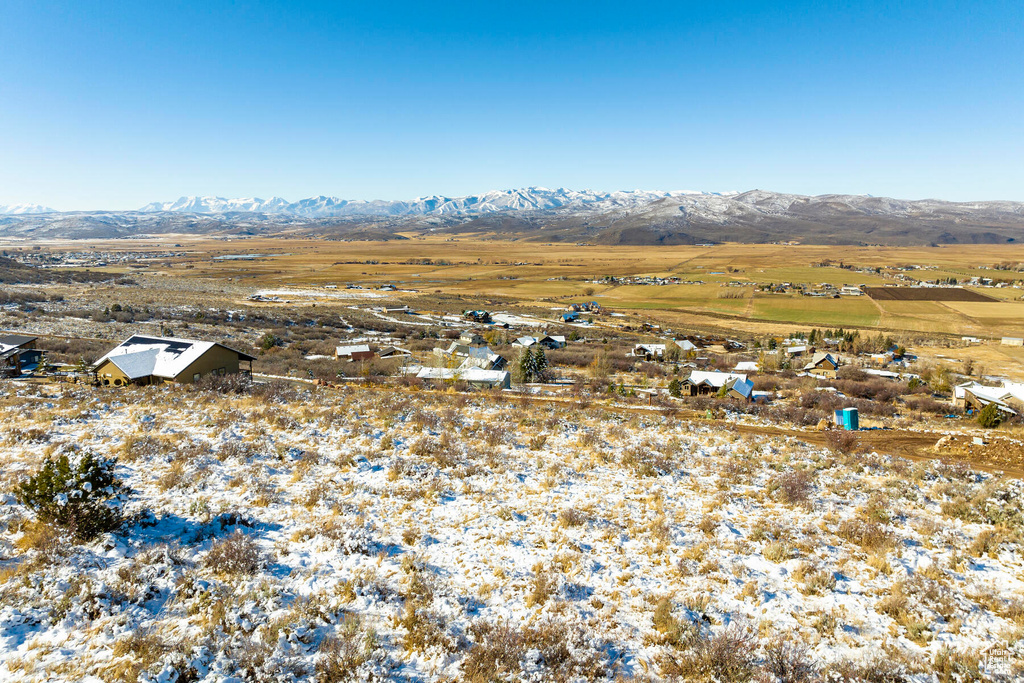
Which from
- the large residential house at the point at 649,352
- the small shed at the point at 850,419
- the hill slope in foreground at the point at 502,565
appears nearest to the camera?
the hill slope in foreground at the point at 502,565

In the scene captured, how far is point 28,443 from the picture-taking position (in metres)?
15.2

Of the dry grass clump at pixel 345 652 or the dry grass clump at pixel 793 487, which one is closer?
the dry grass clump at pixel 345 652

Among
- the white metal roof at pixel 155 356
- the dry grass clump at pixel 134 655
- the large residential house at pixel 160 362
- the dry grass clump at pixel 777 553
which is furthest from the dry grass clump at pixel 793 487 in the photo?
the white metal roof at pixel 155 356

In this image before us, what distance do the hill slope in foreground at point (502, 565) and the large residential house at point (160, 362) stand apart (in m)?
9.53

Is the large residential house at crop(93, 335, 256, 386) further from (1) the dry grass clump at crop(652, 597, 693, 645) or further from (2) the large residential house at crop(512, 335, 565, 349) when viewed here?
(2) the large residential house at crop(512, 335, 565, 349)

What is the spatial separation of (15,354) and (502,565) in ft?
128

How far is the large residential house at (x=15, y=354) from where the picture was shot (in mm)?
30323

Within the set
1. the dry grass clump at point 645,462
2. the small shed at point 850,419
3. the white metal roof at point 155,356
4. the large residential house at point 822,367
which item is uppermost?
the white metal roof at point 155,356

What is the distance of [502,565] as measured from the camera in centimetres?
1015

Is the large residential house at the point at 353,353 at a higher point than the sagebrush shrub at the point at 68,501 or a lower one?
lower

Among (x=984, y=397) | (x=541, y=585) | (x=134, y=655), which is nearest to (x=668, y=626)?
(x=541, y=585)

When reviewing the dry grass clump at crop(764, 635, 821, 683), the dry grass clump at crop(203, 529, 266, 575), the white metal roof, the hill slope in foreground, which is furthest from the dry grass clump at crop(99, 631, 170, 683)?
the white metal roof

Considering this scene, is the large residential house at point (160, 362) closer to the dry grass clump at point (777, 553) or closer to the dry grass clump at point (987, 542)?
the dry grass clump at point (777, 553)

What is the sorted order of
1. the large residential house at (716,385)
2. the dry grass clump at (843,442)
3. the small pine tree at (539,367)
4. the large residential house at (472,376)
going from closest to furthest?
the dry grass clump at (843,442), the large residential house at (716,385), the large residential house at (472,376), the small pine tree at (539,367)
